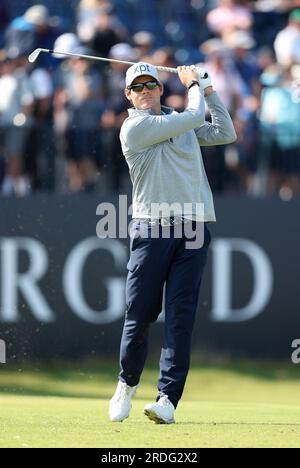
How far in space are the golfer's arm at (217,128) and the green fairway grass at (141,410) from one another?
1692 mm

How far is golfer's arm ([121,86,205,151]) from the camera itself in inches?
263

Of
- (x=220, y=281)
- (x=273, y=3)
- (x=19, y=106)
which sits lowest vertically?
(x=220, y=281)

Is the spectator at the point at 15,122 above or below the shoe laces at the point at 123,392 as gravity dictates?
above

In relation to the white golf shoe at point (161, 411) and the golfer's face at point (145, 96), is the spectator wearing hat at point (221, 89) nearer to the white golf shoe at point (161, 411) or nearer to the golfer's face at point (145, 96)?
the golfer's face at point (145, 96)

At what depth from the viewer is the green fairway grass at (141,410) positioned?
6109 millimetres

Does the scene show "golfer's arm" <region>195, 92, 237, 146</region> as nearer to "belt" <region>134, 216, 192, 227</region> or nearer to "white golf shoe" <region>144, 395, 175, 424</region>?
"belt" <region>134, 216, 192, 227</region>

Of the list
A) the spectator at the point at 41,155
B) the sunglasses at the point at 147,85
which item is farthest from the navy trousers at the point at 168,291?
the spectator at the point at 41,155

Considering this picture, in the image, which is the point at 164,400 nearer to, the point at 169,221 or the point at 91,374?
the point at 169,221

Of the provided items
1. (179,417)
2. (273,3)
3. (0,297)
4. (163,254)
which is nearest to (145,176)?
(163,254)

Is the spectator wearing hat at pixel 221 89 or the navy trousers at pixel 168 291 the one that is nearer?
the navy trousers at pixel 168 291

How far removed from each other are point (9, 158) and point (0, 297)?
1.43 meters

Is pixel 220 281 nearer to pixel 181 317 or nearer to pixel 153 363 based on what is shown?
pixel 153 363

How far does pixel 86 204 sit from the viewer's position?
12.2 metres

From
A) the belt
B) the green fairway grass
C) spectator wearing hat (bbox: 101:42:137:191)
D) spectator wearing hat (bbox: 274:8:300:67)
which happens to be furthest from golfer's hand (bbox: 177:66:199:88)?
spectator wearing hat (bbox: 274:8:300:67)
